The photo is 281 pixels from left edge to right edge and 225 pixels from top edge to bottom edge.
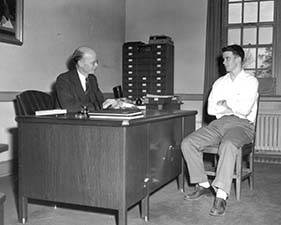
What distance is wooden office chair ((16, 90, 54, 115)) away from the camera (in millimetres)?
3413

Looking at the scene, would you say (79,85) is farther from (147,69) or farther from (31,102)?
(147,69)

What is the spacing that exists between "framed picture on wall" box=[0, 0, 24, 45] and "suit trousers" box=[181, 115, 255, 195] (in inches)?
85.3

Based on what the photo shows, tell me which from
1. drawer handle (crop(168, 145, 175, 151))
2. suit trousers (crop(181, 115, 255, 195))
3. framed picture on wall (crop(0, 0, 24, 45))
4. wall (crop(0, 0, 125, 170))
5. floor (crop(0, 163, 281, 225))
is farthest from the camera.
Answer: wall (crop(0, 0, 125, 170))

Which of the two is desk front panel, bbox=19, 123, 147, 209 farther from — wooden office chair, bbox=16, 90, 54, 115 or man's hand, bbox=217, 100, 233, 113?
man's hand, bbox=217, 100, 233, 113

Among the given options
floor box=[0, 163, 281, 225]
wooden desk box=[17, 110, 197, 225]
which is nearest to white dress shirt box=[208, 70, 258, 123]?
floor box=[0, 163, 281, 225]

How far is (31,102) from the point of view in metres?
3.56

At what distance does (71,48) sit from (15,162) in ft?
5.63

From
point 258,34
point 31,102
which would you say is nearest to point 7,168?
point 31,102

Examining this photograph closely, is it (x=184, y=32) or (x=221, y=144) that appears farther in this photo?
(x=184, y=32)

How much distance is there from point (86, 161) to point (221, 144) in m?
1.37

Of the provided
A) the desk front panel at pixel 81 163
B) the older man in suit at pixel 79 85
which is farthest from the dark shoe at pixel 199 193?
the older man in suit at pixel 79 85

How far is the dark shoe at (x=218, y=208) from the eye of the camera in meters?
3.13

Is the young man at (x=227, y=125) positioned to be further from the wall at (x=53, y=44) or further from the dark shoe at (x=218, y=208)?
the wall at (x=53, y=44)

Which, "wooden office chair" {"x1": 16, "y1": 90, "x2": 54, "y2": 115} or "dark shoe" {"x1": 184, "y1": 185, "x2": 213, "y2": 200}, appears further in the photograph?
"dark shoe" {"x1": 184, "y1": 185, "x2": 213, "y2": 200}
